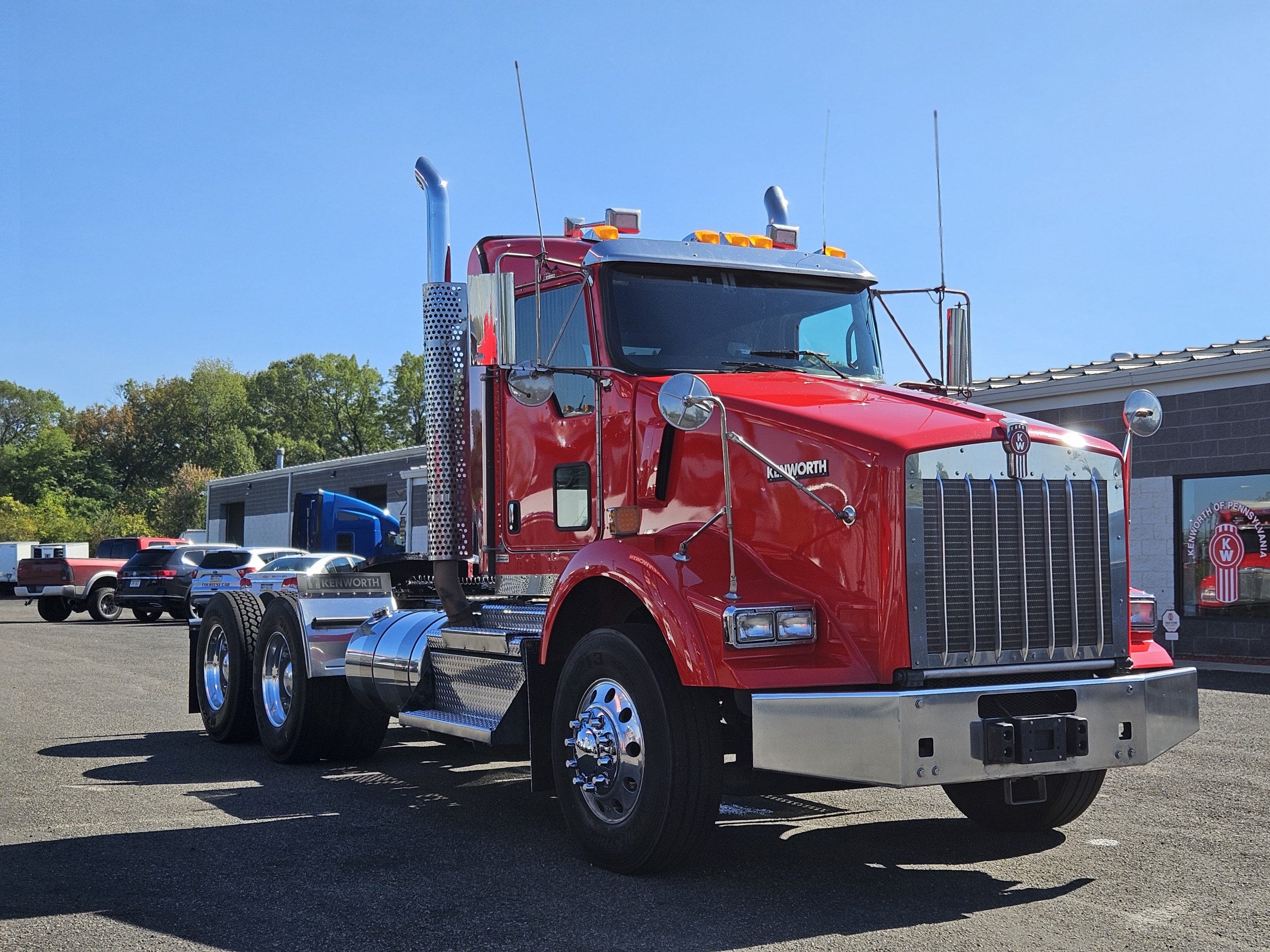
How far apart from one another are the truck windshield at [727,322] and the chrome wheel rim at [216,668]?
194 inches

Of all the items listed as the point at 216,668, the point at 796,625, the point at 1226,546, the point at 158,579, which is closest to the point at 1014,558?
the point at 796,625

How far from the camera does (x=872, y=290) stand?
727cm

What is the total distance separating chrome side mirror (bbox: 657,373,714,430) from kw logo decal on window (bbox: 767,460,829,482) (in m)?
0.40

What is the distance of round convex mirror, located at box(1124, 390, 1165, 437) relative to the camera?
21.0 feet

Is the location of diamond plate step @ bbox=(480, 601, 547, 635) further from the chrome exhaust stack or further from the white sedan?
the white sedan

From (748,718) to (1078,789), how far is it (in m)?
1.93

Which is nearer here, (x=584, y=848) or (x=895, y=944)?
(x=895, y=944)

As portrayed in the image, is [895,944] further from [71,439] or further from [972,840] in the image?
[71,439]

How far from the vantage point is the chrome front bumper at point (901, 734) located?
15.9 ft

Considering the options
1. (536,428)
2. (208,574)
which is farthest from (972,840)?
(208,574)

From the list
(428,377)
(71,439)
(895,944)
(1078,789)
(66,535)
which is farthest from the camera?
(71,439)

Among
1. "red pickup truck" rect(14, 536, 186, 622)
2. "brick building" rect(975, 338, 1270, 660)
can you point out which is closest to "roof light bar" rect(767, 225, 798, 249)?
"brick building" rect(975, 338, 1270, 660)

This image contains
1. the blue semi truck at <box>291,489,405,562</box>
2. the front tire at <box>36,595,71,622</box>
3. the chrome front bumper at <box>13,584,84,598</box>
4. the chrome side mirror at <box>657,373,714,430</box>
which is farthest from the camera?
the front tire at <box>36,595,71,622</box>

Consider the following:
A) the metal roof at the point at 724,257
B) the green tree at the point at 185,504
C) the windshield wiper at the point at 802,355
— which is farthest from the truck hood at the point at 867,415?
the green tree at the point at 185,504
